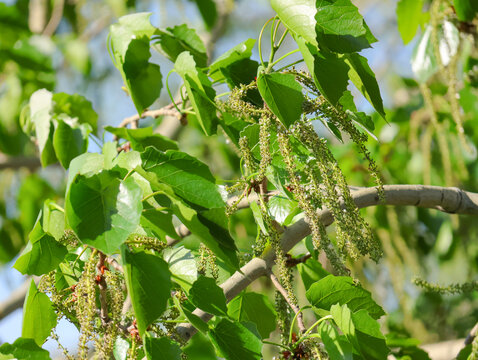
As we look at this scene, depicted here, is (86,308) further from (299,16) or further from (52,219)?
(299,16)

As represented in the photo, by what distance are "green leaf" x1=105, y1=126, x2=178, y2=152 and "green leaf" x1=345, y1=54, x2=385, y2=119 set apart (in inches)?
16.3

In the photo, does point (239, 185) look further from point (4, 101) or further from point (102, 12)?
point (102, 12)

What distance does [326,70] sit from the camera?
2.52 ft

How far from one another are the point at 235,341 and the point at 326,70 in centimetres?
36

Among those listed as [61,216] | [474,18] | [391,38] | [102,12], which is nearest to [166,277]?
[61,216]

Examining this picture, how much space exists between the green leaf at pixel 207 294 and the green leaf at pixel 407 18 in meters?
0.88

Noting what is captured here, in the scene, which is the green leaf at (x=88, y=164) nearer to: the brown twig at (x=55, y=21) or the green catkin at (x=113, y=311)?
the green catkin at (x=113, y=311)

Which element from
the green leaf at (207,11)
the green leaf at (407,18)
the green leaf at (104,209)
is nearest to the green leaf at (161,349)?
the green leaf at (104,209)

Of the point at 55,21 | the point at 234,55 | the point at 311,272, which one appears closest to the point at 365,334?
the point at 311,272

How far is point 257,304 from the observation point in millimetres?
994

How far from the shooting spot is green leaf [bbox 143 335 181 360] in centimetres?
73

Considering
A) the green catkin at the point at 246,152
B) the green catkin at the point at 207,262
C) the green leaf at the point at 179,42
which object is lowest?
the green catkin at the point at 207,262

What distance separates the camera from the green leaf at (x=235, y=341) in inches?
30.3

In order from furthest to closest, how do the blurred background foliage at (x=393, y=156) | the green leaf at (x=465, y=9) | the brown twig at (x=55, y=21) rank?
the brown twig at (x=55, y=21), the blurred background foliage at (x=393, y=156), the green leaf at (x=465, y=9)
